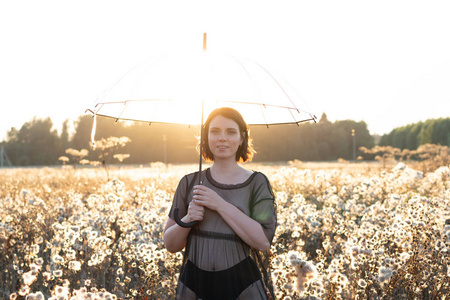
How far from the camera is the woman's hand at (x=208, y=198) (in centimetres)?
210

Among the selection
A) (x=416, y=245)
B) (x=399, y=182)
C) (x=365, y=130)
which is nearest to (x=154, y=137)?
(x=365, y=130)

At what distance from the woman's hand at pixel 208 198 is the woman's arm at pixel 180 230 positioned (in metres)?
0.04

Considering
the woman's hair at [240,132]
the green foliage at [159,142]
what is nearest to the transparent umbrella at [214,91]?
the woman's hair at [240,132]

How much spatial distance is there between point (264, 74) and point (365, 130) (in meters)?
83.0

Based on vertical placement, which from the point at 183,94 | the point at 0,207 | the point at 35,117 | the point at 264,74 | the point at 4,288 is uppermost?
the point at 35,117

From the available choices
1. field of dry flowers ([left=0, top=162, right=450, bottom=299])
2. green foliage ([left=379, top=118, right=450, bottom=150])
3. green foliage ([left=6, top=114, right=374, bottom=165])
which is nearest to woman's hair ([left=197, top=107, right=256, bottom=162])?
field of dry flowers ([left=0, top=162, right=450, bottom=299])

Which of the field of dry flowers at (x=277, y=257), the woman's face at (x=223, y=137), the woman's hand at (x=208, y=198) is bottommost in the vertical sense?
the field of dry flowers at (x=277, y=257)

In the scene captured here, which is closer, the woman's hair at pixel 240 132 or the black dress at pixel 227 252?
the black dress at pixel 227 252

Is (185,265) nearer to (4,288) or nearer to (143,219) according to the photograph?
(143,219)

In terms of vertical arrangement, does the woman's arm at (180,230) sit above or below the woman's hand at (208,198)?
below

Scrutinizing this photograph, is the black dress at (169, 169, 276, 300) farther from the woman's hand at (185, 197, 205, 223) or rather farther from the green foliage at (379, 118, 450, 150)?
the green foliage at (379, 118, 450, 150)

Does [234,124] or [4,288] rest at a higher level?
[234,124]

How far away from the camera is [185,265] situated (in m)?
2.36

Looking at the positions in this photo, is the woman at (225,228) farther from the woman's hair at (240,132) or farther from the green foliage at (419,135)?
the green foliage at (419,135)
